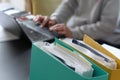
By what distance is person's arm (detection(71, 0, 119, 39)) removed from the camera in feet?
4.20

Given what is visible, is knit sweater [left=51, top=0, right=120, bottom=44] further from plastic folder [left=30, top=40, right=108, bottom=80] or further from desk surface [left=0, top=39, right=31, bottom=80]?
plastic folder [left=30, top=40, right=108, bottom=80]

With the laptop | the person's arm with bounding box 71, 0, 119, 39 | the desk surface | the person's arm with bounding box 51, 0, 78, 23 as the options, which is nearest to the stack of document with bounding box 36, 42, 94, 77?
the desk surface

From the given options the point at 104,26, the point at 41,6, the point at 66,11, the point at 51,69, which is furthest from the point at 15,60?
the point at 41,6

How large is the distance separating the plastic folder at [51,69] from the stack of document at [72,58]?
0.04ft

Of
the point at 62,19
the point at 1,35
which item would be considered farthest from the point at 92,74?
the point at 62,19

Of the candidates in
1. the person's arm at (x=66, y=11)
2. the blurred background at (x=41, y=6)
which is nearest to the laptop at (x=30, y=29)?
the person's arm at (x=66, y=11)

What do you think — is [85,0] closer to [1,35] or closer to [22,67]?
[1,35]

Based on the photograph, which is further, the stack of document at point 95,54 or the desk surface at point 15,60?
the desk surface at point 15,60

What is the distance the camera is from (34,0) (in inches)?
71.2

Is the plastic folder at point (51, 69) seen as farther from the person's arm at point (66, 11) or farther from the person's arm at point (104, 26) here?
the person's arm at point (66, 11)

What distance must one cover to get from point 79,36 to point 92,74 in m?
0.70

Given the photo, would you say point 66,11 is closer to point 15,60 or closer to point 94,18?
point 94,18

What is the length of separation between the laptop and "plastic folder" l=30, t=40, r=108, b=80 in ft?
0.92

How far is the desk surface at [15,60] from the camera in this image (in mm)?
864
